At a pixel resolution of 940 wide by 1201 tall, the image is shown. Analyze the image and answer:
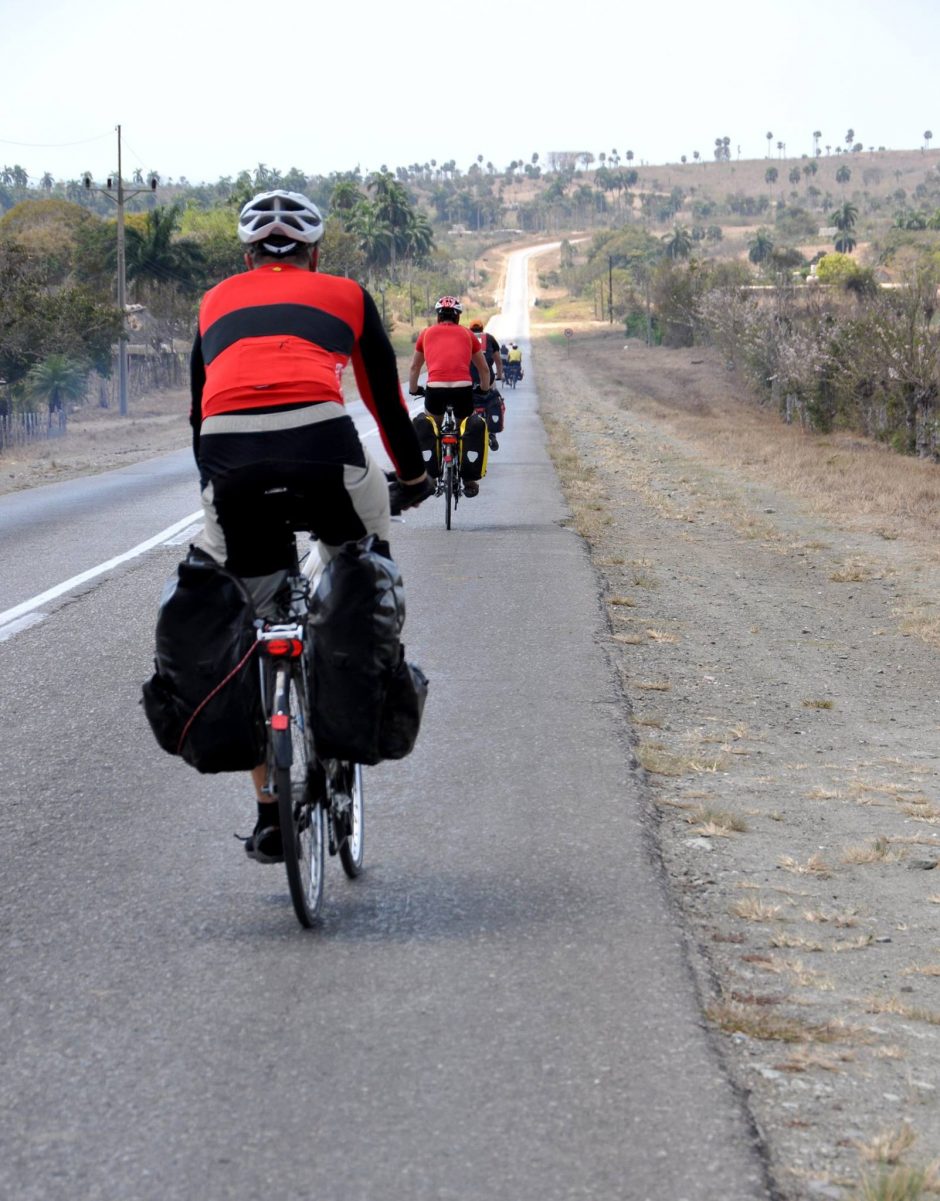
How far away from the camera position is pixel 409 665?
4.47m

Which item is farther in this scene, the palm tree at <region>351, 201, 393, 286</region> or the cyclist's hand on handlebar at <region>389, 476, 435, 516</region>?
the palm tree at <region>351, 201, 393, 286</region>

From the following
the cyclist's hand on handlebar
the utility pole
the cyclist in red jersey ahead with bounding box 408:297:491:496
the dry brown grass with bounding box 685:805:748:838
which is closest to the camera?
the cyclist's hand on handlebar

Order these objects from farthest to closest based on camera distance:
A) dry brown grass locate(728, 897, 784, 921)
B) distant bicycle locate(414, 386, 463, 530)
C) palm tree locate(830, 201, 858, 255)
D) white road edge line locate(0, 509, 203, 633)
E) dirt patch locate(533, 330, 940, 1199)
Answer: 1. palm tree locate(830, 201, 858, 255)
2. distant bicycle locate(414, 386, 463, 530)
3. white road edge line locate(0, 509, 203, 633)
4. dry brown grass locate(728, 897, 784, 921)
5. dirt patch locate(533, 330, 940, 1199)

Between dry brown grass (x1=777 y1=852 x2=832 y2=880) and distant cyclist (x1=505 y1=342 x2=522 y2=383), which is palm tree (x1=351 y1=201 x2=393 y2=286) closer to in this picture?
distant cyclist (x1=505 y1=342 x2=522 y2=383)

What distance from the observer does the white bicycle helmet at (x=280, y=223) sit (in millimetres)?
4473

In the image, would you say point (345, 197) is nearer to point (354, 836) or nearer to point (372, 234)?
point (372, 234)

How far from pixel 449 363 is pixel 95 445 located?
77.7 feet

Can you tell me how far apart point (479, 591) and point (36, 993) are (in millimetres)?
7340

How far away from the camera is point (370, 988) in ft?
13.3

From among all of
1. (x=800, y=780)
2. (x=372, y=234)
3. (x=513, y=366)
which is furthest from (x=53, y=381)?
(x=372, y=234)

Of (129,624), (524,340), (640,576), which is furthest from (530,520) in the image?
(524,340)

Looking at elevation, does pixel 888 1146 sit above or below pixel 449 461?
below

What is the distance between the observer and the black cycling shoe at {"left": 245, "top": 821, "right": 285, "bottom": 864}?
14.5 ft

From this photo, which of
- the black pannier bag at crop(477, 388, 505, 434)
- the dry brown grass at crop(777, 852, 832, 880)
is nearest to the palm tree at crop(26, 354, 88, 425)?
the black pannier bag at crop(477, 388, 505, 434)
